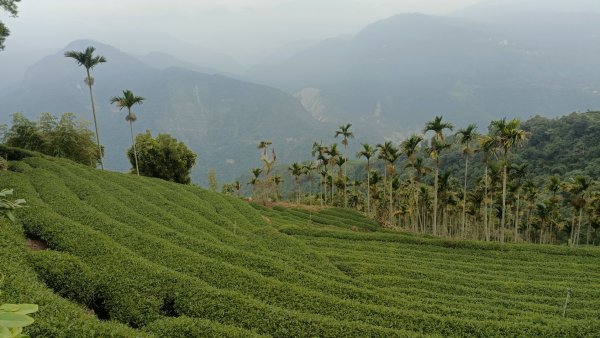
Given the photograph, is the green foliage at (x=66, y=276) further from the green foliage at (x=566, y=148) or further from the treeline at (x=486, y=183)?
the green foliage at (x=566, y=148)

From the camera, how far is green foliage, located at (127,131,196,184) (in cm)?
5731

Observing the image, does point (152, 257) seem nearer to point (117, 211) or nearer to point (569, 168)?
point (117, 211)

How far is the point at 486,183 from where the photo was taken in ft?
159

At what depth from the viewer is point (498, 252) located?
34.5 meters

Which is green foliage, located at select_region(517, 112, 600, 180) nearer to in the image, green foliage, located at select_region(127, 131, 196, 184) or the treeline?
the treeline

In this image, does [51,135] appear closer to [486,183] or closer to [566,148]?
[486,183]

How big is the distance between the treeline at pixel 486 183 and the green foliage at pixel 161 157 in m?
13.0

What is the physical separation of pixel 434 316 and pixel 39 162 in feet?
117

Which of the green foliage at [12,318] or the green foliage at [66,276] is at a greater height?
the green foliage at [12,318]

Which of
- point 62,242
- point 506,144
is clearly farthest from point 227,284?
point 506,144

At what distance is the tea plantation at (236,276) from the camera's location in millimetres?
15336

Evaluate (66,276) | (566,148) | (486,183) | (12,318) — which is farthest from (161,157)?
(566,148)

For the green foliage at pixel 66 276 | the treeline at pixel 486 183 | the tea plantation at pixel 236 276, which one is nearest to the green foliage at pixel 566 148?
the treeline at pixel 486 183

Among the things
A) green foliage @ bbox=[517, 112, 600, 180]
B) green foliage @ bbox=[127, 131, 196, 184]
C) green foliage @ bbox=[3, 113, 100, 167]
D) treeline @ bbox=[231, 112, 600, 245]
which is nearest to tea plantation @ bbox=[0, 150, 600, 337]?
treeline @ bbox=[231, 112, 600, 245]
